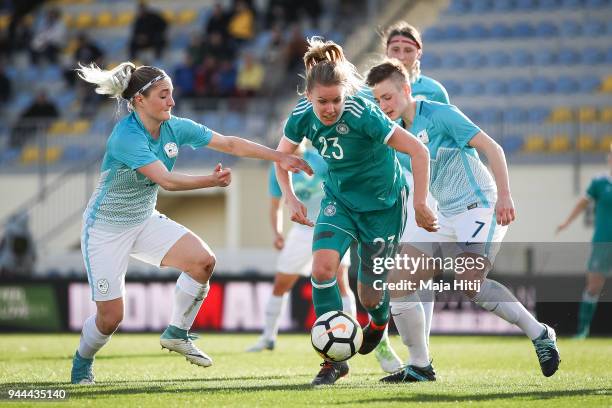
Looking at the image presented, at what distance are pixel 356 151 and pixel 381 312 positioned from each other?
1239 millimetres

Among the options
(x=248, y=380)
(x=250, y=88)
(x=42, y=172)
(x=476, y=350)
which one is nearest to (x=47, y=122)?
(x=42, y=172)

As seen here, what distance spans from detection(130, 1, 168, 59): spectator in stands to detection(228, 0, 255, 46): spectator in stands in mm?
1496

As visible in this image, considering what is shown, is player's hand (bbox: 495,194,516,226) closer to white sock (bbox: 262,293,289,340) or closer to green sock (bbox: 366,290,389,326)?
green sock (bbox: 366,290,389,326)

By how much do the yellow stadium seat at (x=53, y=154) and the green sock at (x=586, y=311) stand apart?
10.5m

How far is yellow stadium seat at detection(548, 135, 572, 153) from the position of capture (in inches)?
714

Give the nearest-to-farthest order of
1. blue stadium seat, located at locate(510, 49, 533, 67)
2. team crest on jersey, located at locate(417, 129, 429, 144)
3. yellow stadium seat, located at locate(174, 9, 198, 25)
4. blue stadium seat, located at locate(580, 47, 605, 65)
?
team crest on jersey, located at locate(417, 129, 429, 144) < blue stadium seat, located at locate(580, 47, 605, 65) < blue stadium seat, located at locate(510, 49, 533, 67) < yellow stadium seat, located at locate(174, 9, 198, 25)

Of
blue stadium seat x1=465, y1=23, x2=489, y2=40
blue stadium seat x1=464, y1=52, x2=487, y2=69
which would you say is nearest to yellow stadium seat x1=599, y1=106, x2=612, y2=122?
blue stadium seat x1=464, y1=52, x2=487, y2=69

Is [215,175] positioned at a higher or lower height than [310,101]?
lower

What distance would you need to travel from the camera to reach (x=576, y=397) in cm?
691

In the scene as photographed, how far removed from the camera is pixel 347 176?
302 inches

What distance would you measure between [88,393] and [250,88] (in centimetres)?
1357

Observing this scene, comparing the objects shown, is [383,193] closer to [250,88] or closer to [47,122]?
[250,88]

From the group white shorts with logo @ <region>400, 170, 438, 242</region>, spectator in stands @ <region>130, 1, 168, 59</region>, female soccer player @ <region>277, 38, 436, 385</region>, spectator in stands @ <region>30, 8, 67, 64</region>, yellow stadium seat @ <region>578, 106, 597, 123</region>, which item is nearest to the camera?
female soccer player @ <region>277, 38, 436, 385</region>

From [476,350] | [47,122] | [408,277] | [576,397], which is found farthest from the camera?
[47,122]
